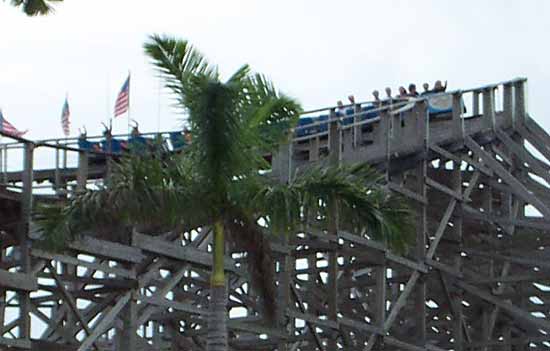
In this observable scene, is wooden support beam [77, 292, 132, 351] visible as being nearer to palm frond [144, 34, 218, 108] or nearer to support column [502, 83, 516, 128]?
palm frond [144, 34, 218, 108]

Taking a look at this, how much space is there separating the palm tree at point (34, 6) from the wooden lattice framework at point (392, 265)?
4.10 metres

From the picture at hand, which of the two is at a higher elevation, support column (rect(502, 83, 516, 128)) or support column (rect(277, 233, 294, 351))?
support column (rect(502, 83, 516, 128))

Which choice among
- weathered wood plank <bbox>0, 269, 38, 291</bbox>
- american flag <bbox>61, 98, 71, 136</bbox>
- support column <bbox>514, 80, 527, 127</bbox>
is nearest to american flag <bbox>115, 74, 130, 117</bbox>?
american flag <bbox>61, 98, 71, 136</bbox>

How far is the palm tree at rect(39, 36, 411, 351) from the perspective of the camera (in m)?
21.5

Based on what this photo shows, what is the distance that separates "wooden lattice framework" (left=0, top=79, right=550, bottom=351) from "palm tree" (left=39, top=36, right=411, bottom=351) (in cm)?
381

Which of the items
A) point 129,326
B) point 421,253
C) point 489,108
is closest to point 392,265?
point 421,253

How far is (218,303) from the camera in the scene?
72.6 ft

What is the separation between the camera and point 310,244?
30.9 meters

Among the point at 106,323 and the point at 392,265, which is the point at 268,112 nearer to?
the point at 106,323

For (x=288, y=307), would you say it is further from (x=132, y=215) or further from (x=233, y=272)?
(x=132, y=215)

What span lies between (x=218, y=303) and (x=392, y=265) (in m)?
11.5

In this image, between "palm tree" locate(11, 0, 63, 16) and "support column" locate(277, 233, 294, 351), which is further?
"support column" locate(277, 233, 294, 351)

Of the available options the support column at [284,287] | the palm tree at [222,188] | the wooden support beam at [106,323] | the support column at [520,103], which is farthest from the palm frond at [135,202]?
the support column at [520,103]

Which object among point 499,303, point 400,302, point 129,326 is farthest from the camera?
point 499,303
